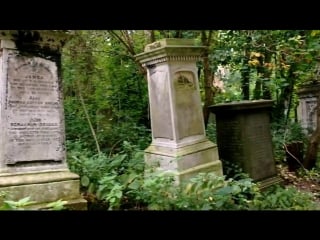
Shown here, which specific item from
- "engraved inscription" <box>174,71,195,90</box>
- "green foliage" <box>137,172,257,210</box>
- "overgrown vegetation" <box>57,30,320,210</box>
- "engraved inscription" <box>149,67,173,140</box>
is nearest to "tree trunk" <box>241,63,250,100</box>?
"overgrown vegetation" <box>57,30,320,210</box>

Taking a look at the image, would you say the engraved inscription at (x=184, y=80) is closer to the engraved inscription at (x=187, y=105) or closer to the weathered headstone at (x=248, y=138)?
the engraved inscription at (x=187, y=105)

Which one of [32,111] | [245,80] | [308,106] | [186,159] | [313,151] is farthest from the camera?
[308,106]

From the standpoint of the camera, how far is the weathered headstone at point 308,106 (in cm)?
881

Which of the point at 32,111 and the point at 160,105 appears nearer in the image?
the point at 32,111

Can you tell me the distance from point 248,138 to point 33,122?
2806mm

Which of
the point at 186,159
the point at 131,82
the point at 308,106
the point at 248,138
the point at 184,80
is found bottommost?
the point at 186,159

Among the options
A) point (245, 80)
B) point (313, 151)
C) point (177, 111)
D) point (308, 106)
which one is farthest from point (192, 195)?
point (308, 106)

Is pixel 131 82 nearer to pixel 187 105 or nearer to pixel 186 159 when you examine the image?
pixel 187 105

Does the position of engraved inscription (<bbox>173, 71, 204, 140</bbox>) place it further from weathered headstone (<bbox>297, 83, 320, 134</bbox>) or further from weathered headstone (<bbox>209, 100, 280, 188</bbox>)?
weathered headstone (<bbox>297, 83, 320, 134</bbox>)

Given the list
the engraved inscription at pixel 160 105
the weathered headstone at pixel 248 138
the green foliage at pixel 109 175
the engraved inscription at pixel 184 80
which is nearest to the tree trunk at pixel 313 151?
the weathered headstone at pixel 248 138

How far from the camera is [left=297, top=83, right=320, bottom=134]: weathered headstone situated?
8812 millimetres

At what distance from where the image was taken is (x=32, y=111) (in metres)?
3.47

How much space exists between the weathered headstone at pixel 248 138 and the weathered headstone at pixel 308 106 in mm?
4225
